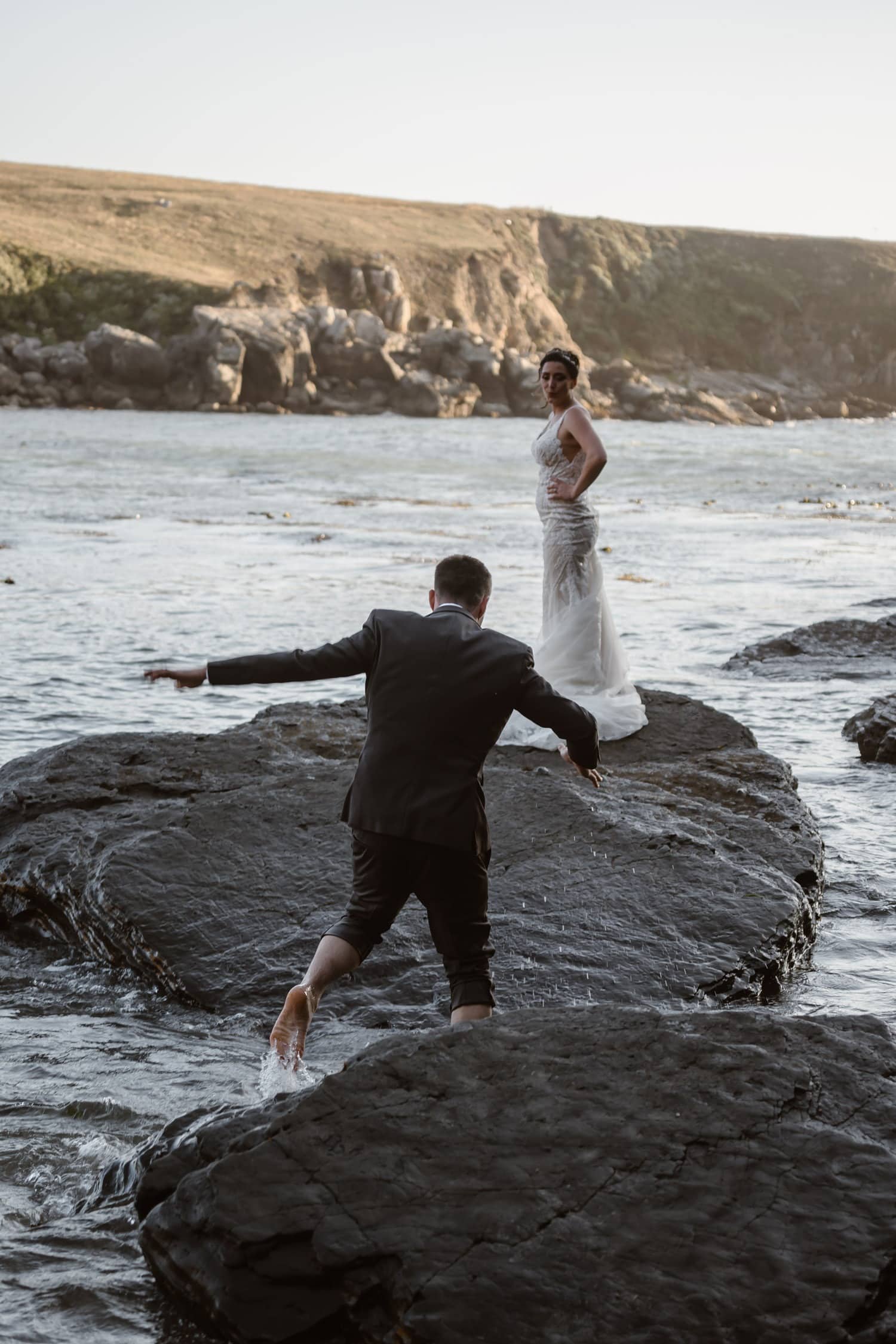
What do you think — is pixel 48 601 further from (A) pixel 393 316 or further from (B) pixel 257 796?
(A) pixel 393 316

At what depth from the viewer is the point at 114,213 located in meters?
105

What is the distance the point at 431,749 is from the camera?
12.5ft

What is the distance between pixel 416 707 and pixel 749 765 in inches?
147

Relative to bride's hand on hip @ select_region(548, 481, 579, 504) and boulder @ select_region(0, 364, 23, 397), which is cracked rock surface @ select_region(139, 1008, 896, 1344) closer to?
bride's hand on hip @ select_region(548, 481, 579, 504)

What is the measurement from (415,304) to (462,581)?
103m

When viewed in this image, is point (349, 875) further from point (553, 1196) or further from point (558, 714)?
point (553, 1196)

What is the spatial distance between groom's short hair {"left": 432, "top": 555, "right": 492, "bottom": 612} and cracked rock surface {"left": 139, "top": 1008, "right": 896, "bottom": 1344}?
1319 mm

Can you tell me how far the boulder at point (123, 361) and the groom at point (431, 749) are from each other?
215 feet

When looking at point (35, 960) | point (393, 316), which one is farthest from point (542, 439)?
point (393, 316)

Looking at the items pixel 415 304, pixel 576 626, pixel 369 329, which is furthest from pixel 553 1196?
pixel 415 304

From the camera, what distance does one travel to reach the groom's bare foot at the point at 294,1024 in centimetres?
398

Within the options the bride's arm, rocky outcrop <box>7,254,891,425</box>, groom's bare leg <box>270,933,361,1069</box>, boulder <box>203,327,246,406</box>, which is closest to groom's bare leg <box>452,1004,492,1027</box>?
groom's bare leg <box>270,933,361,1069</box>

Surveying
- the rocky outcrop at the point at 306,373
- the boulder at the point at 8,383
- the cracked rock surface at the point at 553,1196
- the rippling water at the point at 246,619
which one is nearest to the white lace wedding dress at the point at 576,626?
the rippling water at the point at 246,619

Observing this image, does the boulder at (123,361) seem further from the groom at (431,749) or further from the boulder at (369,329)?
the groom at (431,749)
